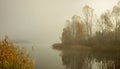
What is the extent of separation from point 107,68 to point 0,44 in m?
7.46

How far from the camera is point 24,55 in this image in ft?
16.8

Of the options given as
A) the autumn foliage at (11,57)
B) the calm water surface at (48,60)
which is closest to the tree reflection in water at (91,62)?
the calm water surface at (48,60)

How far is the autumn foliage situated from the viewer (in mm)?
4990

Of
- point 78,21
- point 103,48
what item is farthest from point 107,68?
point 78,21

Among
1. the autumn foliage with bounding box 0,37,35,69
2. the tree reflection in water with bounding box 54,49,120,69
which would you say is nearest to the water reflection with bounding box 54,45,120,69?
the tree reflection in water with bounding box 54,49,120,69

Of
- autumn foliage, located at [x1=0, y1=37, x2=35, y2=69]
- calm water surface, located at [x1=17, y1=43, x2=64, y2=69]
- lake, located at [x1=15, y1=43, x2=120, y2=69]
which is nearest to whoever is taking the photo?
autumn foliage, located at [x1=0, y1=37, x2=35, y2=69]

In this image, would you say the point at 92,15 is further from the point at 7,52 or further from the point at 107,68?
the point at 7,52

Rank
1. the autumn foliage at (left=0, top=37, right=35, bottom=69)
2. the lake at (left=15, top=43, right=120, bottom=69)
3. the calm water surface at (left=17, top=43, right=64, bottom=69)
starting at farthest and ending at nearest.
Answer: the lake at (left=15, top=43, right=120, bottom=69) → the calm water surface at (left=17, top=43, right=64, bottom=69) → the autumn foliage at (left=0, top=37, right=35, bottom=69)

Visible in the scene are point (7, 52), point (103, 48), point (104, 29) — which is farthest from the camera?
point (104, 29)

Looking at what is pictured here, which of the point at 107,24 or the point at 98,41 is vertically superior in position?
the point at 107,24

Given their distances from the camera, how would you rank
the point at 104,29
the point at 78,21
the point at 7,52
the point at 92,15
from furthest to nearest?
the point at 78,21, the point at 92,15, the point at 104,29, the point at 7,52

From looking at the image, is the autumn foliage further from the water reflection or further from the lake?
the water reflection

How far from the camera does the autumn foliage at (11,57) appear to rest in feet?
16.4

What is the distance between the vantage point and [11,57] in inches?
→ 194
